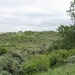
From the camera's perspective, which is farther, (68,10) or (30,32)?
(30,32)

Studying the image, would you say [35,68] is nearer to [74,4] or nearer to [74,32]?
[74,32]

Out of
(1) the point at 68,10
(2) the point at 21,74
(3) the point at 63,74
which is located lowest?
(2) the point at 21,74

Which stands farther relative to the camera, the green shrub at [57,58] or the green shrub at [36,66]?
the green shrub at [57,58]

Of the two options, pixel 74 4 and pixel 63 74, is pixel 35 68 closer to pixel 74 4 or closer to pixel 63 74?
pixel 63 74

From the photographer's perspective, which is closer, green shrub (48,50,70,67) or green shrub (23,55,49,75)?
green shrub (23,55,49,75)

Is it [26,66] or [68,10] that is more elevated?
[68,10]

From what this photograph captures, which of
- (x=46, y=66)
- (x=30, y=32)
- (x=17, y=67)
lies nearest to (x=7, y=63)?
(x=17, y=67)

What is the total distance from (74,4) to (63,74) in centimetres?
2112

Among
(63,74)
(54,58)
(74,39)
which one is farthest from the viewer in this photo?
(74,39)

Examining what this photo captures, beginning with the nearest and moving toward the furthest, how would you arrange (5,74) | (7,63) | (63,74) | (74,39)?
1. (63,74)
2. (5,74)
3. (7,63)
4. (74,39)

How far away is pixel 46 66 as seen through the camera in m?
18.3

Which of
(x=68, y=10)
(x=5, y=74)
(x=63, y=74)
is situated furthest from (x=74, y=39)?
(x=63, y=74)

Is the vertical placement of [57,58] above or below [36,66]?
above

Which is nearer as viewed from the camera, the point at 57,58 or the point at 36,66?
the point at 36,66
